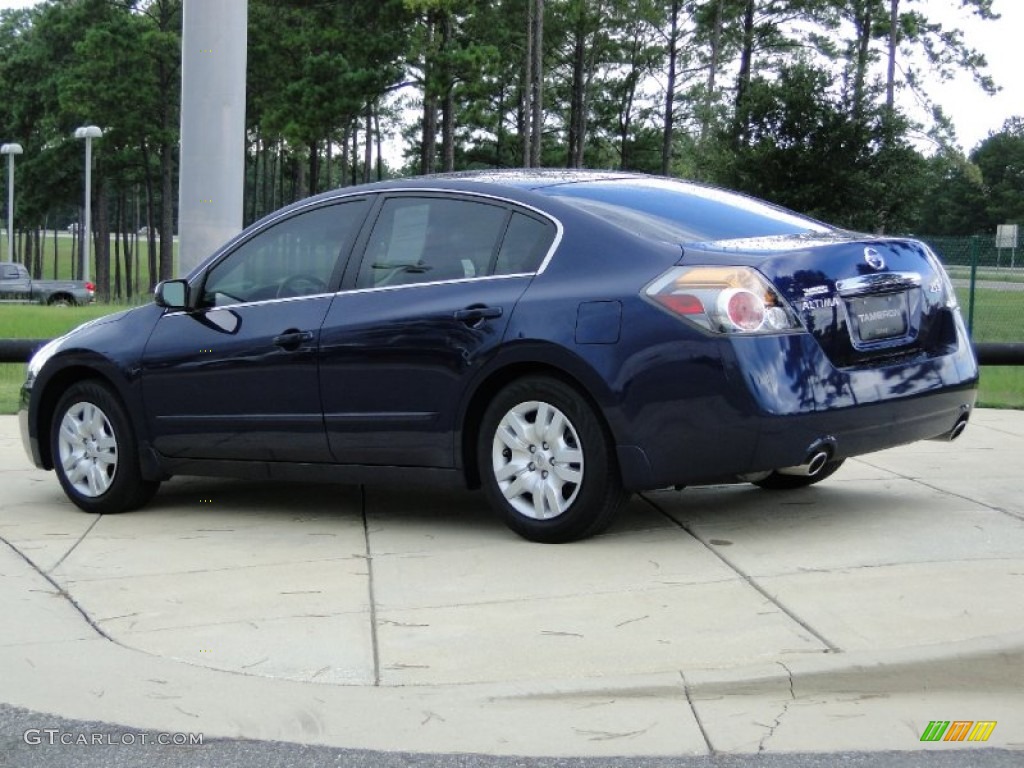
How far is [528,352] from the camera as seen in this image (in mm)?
5832

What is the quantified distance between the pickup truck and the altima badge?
46.9 m

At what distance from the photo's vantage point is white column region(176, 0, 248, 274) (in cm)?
1028

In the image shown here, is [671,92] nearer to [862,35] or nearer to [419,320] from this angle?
[862,35]

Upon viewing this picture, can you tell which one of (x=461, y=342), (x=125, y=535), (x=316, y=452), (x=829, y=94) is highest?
(x=829, y=94)

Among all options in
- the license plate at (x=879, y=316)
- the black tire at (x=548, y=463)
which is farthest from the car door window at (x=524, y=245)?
the license plate at (x=879, y=316)

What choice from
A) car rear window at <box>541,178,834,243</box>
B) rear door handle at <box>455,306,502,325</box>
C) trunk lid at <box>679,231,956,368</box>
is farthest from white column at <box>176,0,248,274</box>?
trunk lid at <box>679,231,956,368</box>

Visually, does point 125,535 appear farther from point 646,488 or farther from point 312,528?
point 646,488

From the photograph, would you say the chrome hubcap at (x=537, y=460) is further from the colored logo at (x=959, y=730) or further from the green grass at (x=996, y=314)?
the green grass at (x=996, y=314)

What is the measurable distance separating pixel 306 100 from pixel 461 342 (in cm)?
4357

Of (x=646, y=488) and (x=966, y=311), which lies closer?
(x=646, y=488)

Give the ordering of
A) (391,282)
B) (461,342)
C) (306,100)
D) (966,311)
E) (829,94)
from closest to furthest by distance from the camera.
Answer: (461,342) → (391,282) → (966,311) → (829,94) → (306,100)

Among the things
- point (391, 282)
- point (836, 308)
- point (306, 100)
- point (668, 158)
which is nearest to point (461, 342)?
point (391, 282)

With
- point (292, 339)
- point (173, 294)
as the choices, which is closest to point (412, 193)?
point (292, 339)

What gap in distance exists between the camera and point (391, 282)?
6477mm
